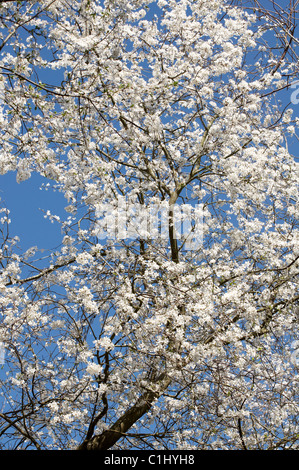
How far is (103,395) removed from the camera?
6.16 m

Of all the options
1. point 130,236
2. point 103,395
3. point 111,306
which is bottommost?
point 103,395

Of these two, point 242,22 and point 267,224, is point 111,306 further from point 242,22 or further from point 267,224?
point 242,22

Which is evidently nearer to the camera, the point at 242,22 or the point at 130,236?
the point at 130,236

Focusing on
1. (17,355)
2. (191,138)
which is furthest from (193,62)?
(17,355)

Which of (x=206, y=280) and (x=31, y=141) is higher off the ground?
(x=31, y=141)

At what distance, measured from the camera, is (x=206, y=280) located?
6.06 m

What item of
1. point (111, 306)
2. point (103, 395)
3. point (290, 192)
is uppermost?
point (290, 192)

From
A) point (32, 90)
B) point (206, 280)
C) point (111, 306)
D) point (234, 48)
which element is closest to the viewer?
point (32, 90)

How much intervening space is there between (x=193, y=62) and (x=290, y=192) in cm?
237

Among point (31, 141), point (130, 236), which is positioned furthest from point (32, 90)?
point (130, 236)

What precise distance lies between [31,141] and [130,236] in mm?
1686
